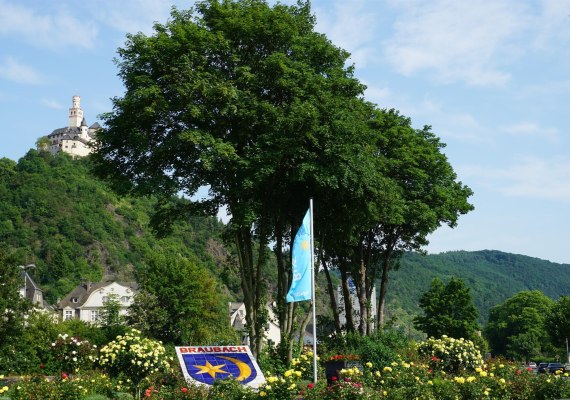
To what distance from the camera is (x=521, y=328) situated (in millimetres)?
109000

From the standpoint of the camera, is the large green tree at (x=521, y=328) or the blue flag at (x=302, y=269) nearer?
the blue flag at (x=302, y=269)

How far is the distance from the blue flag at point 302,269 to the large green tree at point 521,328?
88.3m

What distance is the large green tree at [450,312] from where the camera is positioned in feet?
243

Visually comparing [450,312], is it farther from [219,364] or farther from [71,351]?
[219,364]

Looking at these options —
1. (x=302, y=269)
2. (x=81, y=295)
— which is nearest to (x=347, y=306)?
(x=302, y=269)

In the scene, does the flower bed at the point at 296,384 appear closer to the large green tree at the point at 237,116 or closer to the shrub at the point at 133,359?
the shrub at the point at 133,359

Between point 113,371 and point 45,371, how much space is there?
18182 millimetres

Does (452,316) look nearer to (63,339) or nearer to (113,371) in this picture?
(63,339)

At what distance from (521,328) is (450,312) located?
130 feet

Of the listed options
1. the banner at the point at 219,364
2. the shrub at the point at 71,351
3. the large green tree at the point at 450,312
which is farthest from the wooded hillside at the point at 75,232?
the banner at the point at 219,364

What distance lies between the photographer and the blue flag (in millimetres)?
18378

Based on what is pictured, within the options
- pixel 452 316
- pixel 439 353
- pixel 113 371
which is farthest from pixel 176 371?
pixel 452 316

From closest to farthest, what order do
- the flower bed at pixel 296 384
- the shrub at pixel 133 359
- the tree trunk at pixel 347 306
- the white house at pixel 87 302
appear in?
the flower bed at pixel 296 384 → the shrub at pixel 133 359 → the tree trunk at pixel 347 306 → the white house at pixel 87 302

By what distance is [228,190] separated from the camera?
25.6 meters
